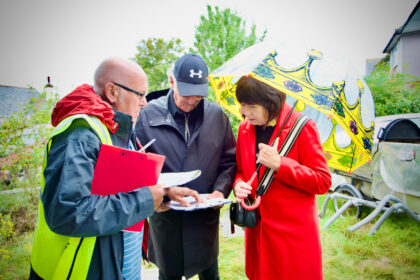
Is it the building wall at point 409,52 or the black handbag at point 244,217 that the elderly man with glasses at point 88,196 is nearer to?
the black handbag at point 244,217

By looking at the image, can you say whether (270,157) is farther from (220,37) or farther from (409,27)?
(409,27)

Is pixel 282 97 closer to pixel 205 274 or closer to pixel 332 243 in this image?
pixel 205 274

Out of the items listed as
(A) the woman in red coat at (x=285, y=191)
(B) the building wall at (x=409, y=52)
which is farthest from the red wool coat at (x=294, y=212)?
(B) the building wall at (x=409, y=52)

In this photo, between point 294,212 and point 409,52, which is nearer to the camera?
point 294,212

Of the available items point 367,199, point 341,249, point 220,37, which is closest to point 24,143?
point 341,249

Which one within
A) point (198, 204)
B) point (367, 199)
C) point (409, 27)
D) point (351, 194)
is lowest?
point (367, 199)

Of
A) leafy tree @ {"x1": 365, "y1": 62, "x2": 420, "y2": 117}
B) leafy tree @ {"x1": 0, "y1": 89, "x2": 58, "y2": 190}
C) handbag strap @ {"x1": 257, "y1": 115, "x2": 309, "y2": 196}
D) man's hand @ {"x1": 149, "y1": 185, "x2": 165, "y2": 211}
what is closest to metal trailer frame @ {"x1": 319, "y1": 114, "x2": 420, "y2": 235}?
handbag strap @ {"x1": 257, "y1": 115, "x2": 309, "y2": 196}

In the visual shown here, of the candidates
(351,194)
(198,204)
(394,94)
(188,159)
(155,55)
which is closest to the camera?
(198,204)

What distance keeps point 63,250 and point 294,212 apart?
1450mm

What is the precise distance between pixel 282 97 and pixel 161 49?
2680 centimetres

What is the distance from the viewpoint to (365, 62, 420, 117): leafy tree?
8664 mm

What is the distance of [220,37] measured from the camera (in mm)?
10523

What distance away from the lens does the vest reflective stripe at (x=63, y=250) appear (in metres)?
1.02

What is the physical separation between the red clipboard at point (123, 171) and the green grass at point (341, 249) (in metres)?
2.45
